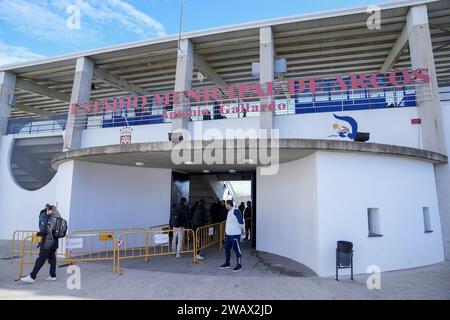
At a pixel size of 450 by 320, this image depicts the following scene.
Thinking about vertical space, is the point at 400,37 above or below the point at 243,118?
above

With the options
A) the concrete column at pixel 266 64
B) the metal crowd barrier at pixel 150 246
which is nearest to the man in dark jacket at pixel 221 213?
the metal crowd barrier at pixel 150 246

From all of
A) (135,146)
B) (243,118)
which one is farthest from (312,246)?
(243,118)

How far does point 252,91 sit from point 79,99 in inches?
330

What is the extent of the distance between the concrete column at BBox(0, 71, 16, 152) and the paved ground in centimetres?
1182

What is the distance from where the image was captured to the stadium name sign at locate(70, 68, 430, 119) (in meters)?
11.1

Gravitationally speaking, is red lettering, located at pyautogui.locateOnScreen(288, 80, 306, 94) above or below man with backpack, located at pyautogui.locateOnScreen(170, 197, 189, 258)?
above

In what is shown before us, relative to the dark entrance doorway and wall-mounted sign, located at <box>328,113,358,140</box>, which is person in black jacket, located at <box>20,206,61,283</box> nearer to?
the dark entrance doorway

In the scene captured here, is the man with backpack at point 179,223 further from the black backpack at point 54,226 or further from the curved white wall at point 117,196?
the black backpack at point 54,226

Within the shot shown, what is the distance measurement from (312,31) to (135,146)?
9258mm

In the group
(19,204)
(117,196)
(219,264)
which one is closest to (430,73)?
(219,264)

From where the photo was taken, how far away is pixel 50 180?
16250mm

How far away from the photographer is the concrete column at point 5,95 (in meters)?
17.1

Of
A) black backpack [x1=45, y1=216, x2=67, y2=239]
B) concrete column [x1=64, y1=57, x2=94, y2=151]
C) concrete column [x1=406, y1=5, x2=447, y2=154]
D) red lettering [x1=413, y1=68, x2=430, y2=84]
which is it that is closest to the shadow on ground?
black backpack [x1=45, y1=216, x2=67, y2=239]
